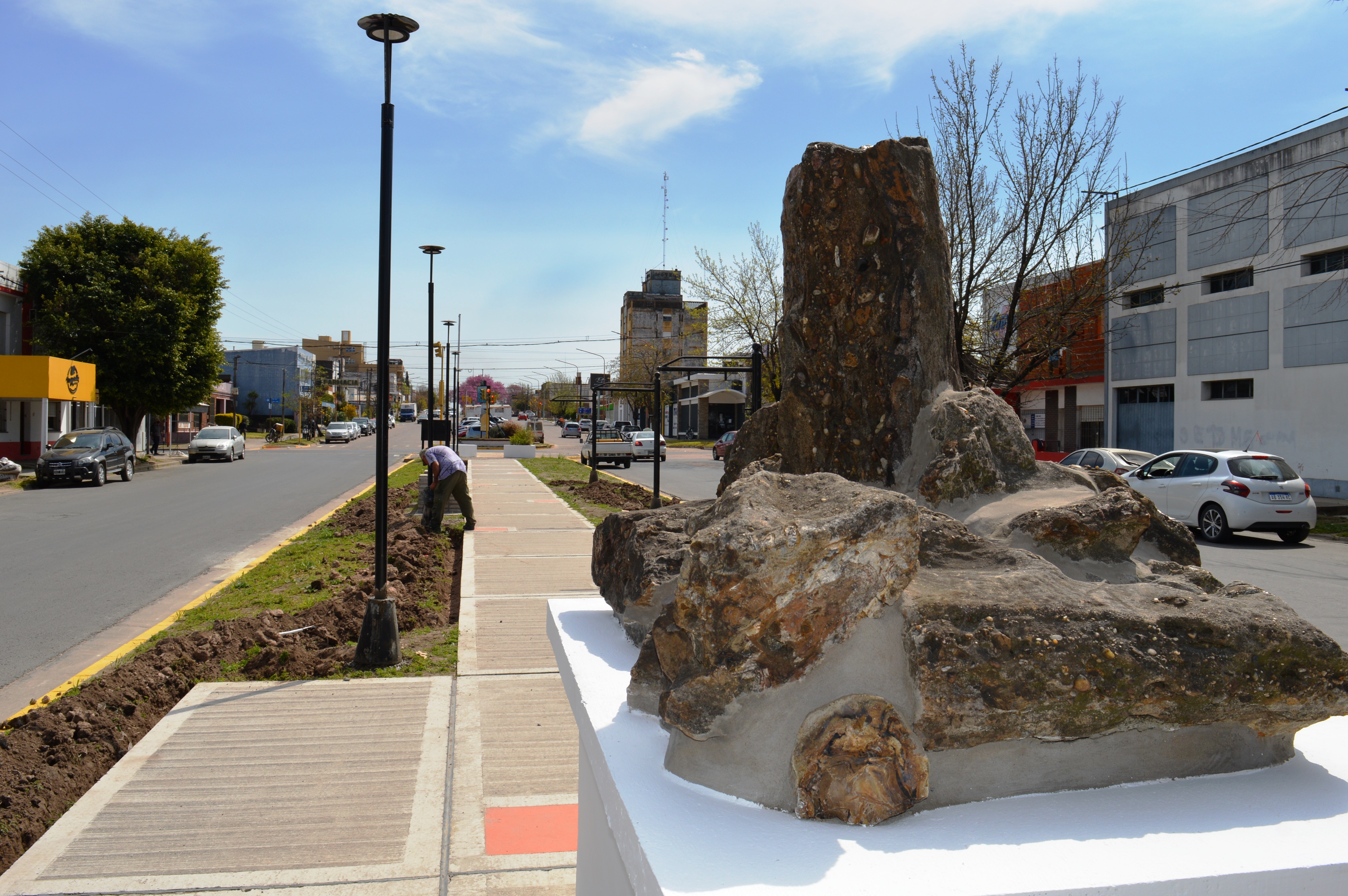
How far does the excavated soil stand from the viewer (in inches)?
171

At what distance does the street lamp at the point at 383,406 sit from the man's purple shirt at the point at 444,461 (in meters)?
6.08

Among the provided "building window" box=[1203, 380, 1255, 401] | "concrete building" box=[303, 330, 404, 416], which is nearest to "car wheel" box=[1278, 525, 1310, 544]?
"building window" box=[1203, 380, 1255, 401]

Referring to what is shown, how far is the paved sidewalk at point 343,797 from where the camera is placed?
3.46 m

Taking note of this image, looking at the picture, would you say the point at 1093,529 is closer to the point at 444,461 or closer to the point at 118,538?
the point at 444,461

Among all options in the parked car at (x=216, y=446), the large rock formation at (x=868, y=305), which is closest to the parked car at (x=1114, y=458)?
the large rock formation at (x=868, y=305)

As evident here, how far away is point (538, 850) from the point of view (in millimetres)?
3768

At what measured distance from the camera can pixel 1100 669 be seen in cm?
170

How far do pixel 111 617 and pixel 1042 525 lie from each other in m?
9.11

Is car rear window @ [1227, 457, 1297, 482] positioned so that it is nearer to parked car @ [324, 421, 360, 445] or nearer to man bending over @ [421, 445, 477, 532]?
man bending over @ [421, 445, 477, 532]

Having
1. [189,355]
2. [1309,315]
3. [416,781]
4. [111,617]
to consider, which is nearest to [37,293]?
[189,355]

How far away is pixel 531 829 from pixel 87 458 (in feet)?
80.2

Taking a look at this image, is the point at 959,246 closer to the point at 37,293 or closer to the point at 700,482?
the point at 700,482

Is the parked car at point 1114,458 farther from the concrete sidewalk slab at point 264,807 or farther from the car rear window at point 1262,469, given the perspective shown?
the concrete sidewalk slab at point 264,807

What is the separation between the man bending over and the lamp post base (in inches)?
265
